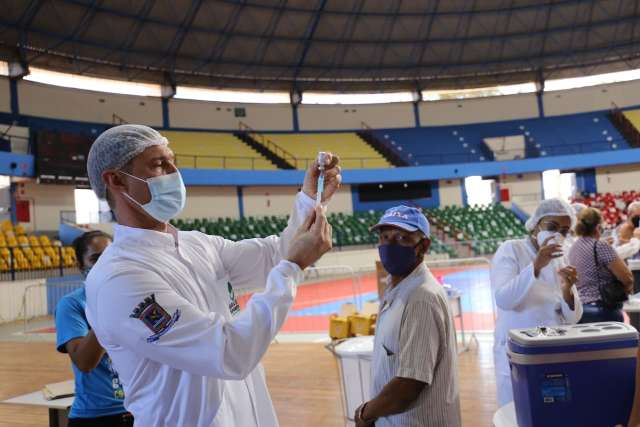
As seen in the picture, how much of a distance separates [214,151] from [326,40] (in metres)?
7.96

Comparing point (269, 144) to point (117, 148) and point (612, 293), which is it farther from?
point (117, 148)

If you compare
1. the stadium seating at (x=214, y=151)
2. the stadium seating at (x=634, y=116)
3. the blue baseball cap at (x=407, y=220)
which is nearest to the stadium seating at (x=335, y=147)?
the stadium seating at (x=214, y=151)

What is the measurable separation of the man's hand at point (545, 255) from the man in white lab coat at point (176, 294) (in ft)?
5.50

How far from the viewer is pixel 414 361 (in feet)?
7.52

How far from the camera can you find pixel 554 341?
1.92 metres

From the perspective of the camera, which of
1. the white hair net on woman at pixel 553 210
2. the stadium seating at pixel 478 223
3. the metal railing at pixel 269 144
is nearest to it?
the white hair net on woman at pixel 553 210

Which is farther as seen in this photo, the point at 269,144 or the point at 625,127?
the point at 625,127

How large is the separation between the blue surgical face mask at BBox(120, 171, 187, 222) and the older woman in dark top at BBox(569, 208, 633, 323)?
361 cm

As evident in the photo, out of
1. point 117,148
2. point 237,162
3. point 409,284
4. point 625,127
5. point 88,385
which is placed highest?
point 625,127

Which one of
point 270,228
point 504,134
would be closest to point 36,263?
point 270,228

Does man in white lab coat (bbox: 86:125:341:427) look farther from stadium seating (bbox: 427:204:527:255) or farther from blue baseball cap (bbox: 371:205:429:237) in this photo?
stadium seating (bbox: 427:204:527:255)

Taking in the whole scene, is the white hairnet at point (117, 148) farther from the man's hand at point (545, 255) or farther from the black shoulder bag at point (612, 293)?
the black shoulder bag at point (612, 293)

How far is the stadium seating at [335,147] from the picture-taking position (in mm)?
30047

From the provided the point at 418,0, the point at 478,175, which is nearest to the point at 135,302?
the point at 418,0
